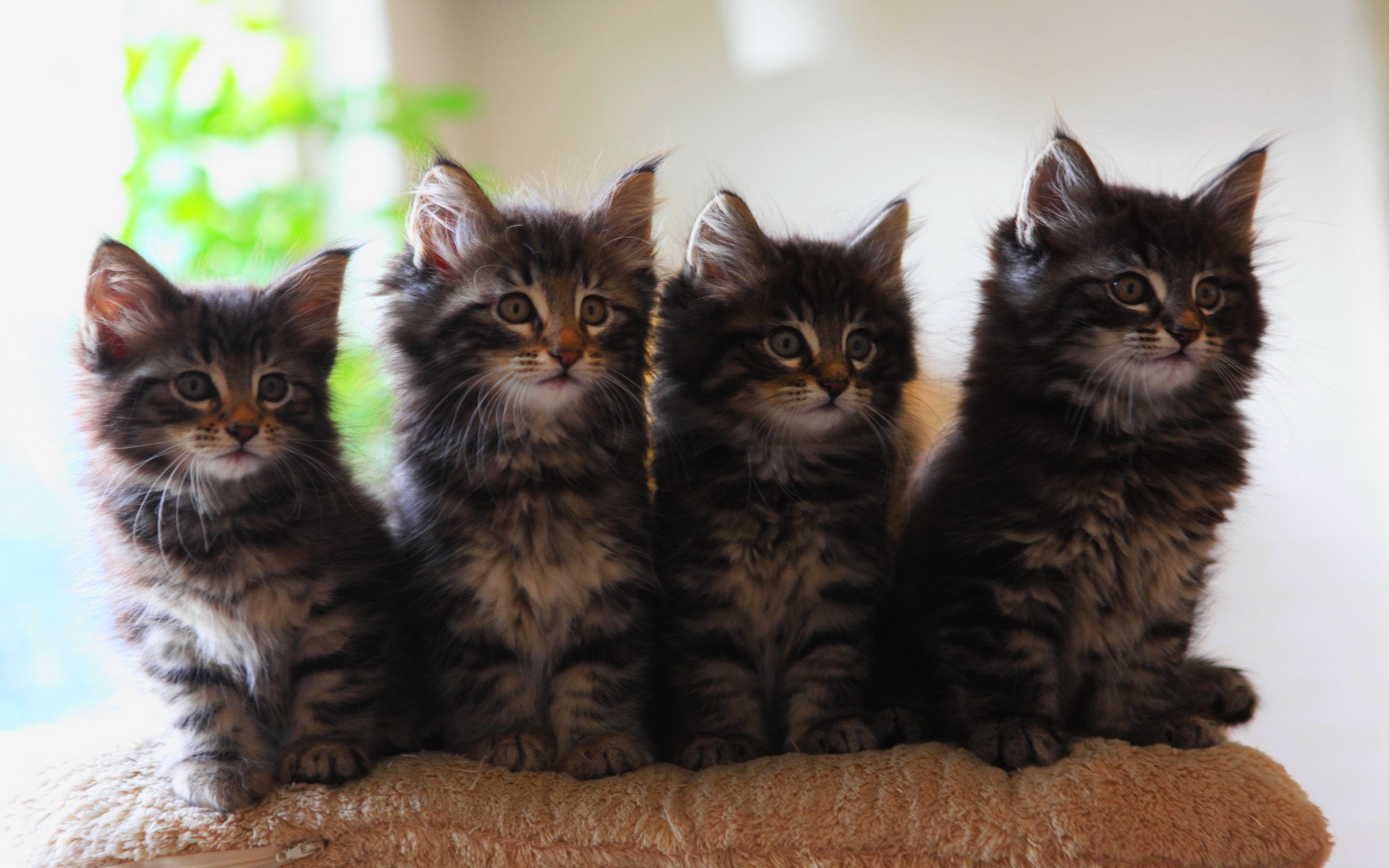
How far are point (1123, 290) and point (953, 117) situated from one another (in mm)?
1882

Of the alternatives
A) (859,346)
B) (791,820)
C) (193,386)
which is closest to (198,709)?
(193,386)

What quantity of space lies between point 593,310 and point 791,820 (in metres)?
0.76

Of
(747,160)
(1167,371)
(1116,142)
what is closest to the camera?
(1167,371)

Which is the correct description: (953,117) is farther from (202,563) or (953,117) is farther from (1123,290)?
(202,563)

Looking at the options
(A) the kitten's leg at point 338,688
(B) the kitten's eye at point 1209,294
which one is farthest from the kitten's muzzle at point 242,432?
(B) the kitten's eye at point 1209,294

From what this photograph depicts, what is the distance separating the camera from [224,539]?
4.76 feet

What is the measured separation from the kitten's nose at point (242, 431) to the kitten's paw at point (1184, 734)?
133 cm

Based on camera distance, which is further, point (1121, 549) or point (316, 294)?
point (316, 294)

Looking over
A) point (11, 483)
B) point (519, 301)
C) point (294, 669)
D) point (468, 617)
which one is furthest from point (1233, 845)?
point (11, 483)

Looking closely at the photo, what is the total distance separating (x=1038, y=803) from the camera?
1.30 metres

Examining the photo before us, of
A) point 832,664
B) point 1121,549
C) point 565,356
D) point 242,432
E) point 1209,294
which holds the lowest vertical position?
point 832,664

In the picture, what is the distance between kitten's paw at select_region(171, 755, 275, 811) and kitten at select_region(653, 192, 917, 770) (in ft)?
1.90

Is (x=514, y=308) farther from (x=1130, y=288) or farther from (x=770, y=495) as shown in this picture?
(x=1130, y=288)

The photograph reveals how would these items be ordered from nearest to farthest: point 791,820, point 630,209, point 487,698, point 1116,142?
point 791,820
point 487,698
point 630,209
point 1116,142
